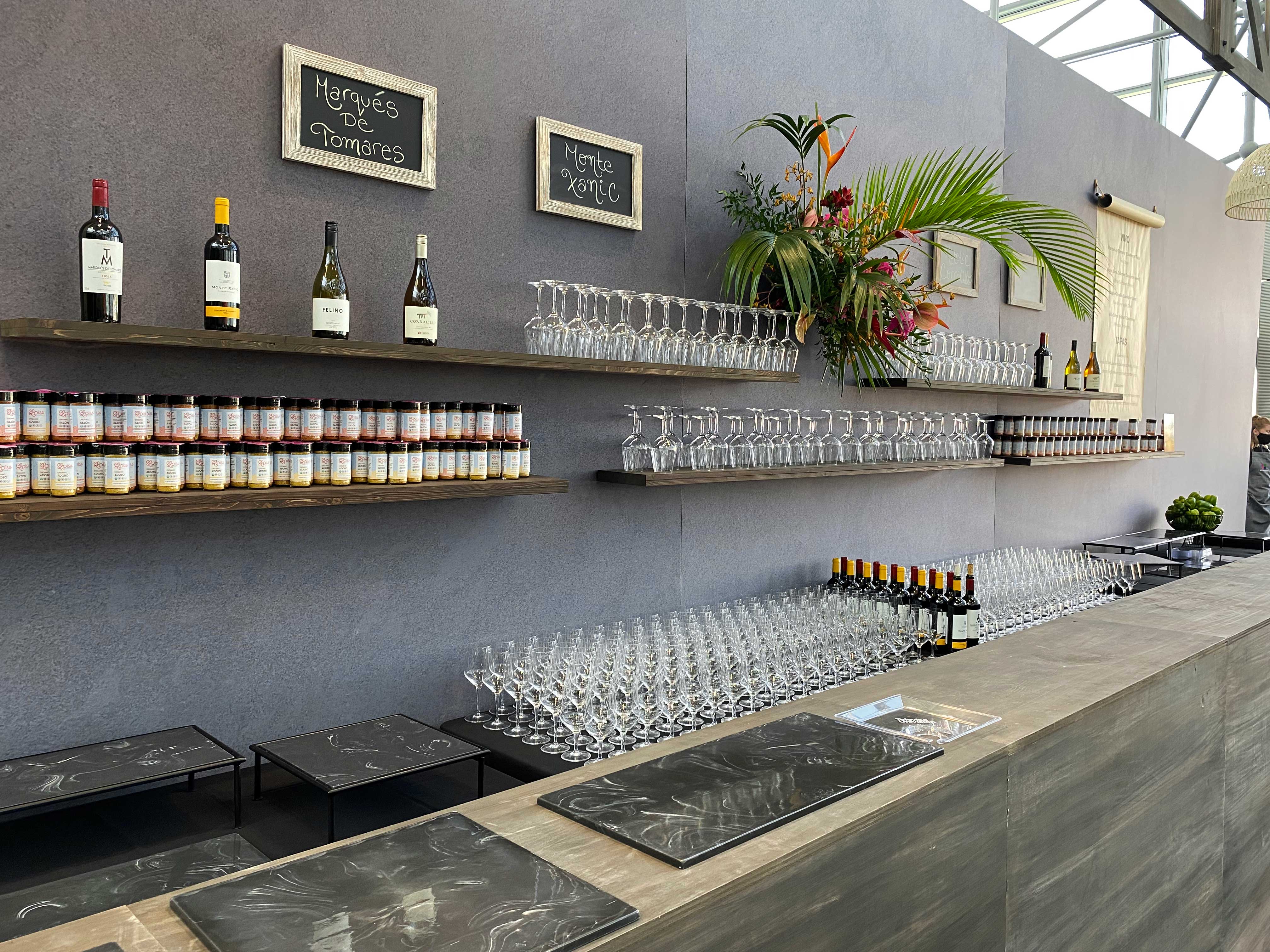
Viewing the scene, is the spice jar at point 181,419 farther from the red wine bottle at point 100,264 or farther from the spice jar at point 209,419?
the red wine bottle at point 100,264

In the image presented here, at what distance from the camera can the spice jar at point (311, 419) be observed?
2152 millimetres

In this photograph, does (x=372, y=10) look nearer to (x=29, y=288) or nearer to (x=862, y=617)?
(x=29, y=288)

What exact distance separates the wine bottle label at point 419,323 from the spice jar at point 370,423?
0.68 feet

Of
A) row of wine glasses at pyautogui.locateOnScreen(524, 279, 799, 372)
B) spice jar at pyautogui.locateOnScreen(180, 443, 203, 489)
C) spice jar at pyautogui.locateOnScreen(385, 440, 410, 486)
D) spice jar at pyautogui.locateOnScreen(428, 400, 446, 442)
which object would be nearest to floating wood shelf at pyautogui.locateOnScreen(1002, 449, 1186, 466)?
row of wine glasses at pyautogui.locateOnScreen(524, 279, 799, 372)

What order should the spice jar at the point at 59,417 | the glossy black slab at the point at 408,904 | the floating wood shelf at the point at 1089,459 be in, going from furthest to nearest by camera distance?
the floating wood shelf at the point at 1089,459, the spice jar at the point at 59,417, the glossy black slab at the point at 408,904

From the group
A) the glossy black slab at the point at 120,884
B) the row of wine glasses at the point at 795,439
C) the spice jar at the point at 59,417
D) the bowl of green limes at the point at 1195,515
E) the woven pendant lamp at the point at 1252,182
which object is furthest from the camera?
the bowl of green limes at the point at 1195,515

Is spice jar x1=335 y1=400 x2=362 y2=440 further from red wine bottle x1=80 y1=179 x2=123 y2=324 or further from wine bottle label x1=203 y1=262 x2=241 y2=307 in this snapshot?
red wine bottle x1=80 y1=179 x2=123 y2=324

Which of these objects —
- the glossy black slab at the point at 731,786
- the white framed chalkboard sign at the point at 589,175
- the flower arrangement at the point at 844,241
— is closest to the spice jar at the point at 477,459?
the white framed chalkboard sign at the point at 589,175

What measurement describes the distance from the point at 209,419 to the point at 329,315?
37cm

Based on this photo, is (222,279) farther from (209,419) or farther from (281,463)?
(281,463)

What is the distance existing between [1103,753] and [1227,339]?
23.6 ft

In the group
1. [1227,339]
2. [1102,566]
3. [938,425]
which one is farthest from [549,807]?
[1227,339]

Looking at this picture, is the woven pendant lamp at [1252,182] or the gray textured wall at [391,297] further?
the woven pendant lamp at [1252,182]

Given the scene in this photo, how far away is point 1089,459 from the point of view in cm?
522
